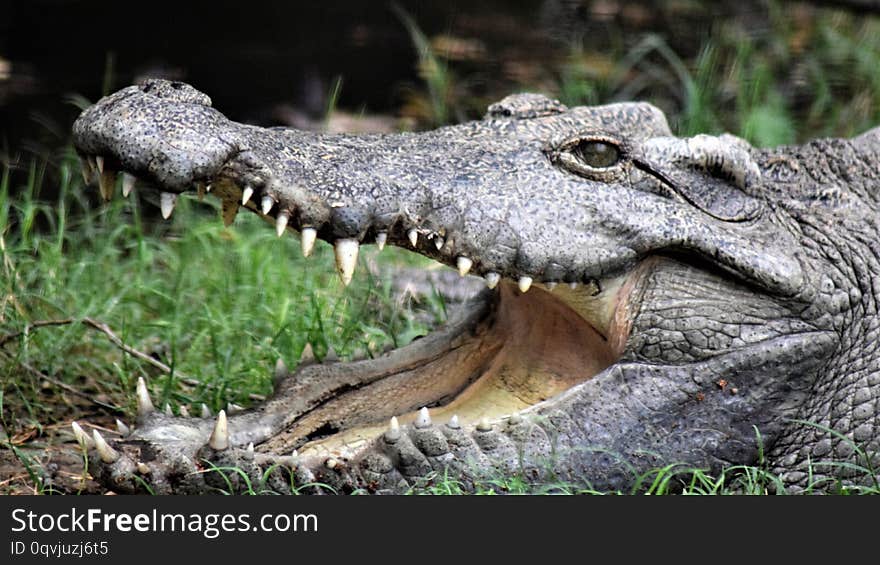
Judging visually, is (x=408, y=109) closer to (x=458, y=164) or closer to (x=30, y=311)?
(x=30, y=311)

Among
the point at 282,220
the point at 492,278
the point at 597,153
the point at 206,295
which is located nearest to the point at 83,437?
the point at 282,220

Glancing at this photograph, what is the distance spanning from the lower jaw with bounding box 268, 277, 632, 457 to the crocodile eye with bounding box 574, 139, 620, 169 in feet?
1.41

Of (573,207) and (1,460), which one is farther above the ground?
(573,207)

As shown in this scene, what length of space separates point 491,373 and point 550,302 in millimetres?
335

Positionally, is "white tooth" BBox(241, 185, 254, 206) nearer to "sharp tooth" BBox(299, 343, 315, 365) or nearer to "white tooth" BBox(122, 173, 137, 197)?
"white tooth" BBox(122, 173, 137, 197)

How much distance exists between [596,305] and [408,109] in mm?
4742

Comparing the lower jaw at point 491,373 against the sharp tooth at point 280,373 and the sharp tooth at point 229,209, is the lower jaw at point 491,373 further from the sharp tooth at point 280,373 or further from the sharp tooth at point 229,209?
the sharp tooth at point 229,209

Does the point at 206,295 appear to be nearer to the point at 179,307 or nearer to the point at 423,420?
the point at 179,307

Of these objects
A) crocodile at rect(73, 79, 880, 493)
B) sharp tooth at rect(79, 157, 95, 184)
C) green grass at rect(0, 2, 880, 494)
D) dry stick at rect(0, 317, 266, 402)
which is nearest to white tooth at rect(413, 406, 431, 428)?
crocodile at rect(73, 79, 880, 493)

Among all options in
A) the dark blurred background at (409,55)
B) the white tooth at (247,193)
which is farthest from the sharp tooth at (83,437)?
the dark blurred background at (409,55)

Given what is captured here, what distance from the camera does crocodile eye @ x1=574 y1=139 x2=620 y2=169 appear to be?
4184mm

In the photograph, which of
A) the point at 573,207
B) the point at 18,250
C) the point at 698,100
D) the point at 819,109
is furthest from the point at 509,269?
the point at 819,109

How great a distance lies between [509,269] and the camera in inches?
153

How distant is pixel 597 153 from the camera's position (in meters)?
4.20
